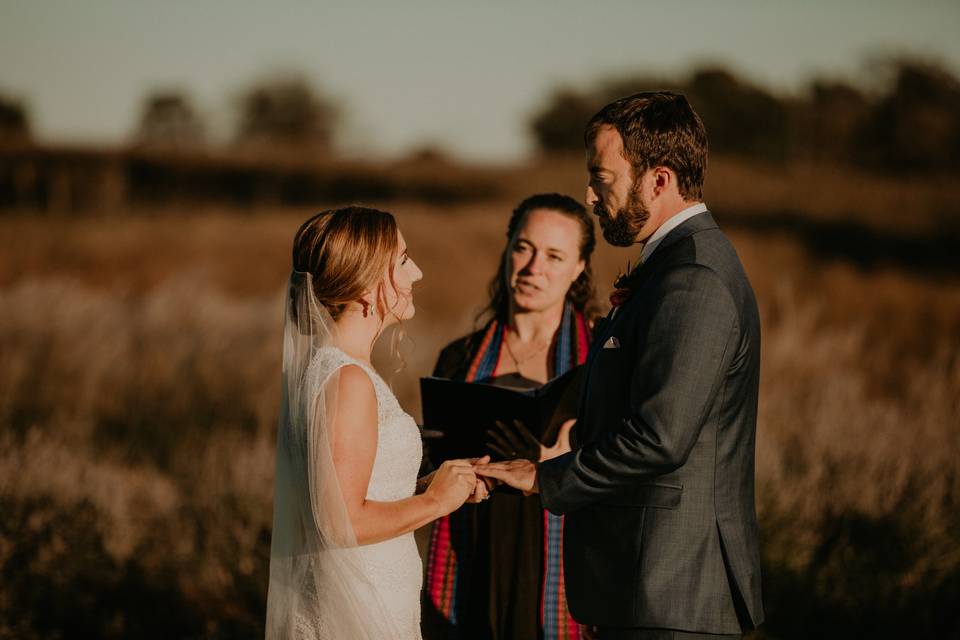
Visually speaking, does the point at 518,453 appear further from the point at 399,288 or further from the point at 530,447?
the point at 399,288

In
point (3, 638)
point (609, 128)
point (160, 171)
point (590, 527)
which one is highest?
point (160, 171)

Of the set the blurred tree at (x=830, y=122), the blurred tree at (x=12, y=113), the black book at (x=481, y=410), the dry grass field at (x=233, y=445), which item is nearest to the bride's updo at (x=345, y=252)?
the black book at (x=481, y=410)

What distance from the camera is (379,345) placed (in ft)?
33.5

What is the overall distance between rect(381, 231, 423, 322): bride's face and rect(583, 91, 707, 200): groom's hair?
78cm

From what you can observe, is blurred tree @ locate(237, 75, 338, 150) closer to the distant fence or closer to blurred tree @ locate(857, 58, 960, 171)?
the distant fence

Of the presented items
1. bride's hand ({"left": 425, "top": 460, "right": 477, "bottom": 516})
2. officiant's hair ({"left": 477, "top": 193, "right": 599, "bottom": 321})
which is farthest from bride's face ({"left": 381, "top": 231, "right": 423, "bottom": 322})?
officiant's hair ({"left": 477, "top": 193, "right": 599, "bottom": 321})

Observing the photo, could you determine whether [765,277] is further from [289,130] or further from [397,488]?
[289,130]

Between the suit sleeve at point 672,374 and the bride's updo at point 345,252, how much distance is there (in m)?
0.89

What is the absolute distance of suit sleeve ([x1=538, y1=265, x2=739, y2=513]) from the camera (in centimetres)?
238

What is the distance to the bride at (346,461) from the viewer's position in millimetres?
2686

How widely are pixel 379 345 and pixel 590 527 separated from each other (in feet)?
25.1

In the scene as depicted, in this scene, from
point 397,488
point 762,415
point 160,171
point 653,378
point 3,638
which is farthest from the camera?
point 160,171

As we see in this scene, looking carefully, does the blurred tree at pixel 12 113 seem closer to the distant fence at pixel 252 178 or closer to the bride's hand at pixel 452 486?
the distant fence at pixel 252 178

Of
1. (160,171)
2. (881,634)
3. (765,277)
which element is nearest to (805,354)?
(881,634)
